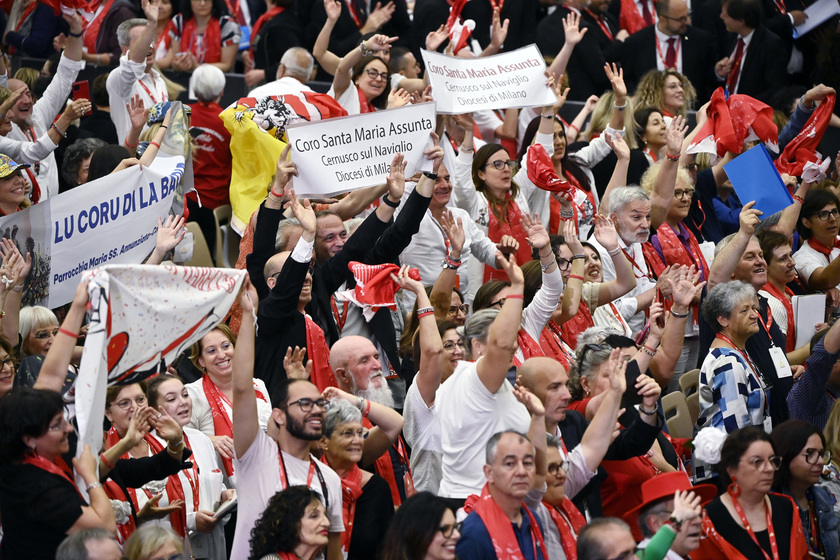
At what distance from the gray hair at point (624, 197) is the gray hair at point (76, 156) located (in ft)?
10.9

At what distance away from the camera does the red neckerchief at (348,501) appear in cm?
559

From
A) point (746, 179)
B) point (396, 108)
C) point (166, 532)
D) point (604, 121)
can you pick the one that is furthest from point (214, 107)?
point (166, 532)

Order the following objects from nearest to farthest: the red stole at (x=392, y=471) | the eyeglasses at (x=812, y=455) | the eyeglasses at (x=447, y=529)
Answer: the eyeglasses at (x=447, y=529)
the red stole at (x=392, y=471)
the eyeglasses at (x=812, y=455)

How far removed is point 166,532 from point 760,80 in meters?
7.95

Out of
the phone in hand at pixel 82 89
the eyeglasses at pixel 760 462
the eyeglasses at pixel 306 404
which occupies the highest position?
the phone in hand at pixel 82 89

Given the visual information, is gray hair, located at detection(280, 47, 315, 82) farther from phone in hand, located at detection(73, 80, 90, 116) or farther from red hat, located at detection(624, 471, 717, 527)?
red hat, located at detection(624, 471, 717, 527)

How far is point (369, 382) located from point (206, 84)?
12.7ft

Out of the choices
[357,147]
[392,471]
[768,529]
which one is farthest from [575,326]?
[768,529]

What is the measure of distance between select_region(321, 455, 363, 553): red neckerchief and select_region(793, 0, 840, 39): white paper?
7866 millimetres

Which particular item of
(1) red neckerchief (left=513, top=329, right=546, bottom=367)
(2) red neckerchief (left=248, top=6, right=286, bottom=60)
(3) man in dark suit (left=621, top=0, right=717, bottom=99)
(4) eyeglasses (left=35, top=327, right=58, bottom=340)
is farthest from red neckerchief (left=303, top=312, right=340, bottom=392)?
(3) man in dark suit (left=621, top=0, right=717, bottom=99)

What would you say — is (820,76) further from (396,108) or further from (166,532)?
(166,532)

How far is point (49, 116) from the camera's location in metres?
8.76

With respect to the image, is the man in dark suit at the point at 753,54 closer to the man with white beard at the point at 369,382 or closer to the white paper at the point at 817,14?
the white paper at the point at 817,14

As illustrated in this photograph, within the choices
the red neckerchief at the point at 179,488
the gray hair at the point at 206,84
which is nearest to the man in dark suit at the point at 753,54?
the gray hair at the point at 206,84
